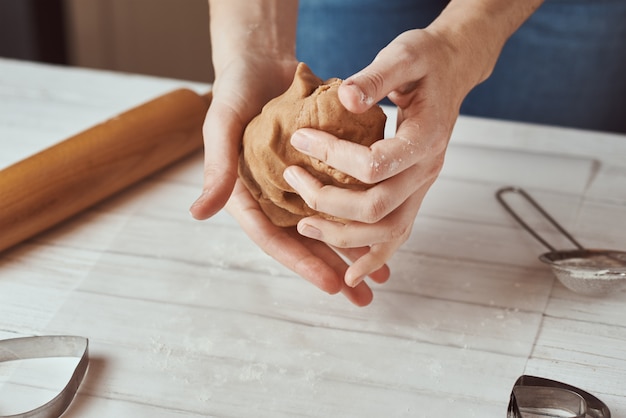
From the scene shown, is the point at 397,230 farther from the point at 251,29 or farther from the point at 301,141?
the point at 251,29

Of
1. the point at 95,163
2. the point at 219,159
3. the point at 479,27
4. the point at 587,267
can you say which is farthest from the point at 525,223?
the point at 95,163

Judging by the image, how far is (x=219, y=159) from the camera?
1.30 meters

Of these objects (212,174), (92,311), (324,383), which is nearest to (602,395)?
(324,383)

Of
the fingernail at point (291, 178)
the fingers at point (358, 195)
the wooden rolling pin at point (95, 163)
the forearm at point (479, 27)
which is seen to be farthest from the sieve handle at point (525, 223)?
the wooden rolling pin at point (95, 163)

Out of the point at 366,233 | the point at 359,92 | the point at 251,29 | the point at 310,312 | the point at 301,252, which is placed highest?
the point at 359,92

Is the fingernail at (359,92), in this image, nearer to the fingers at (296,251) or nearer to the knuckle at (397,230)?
the knuckle at (397,230)

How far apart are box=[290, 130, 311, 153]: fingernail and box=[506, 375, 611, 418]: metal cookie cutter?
1.53 feet

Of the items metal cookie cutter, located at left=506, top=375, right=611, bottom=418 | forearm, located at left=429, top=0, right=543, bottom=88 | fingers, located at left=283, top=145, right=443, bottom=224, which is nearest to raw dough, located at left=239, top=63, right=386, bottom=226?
fingers, located at left=283, top=145, right=443, bottom=224

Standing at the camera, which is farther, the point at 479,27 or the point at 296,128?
the point at 479,27

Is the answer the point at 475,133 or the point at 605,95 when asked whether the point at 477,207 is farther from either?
the point at 605,95

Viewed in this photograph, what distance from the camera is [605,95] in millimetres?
2078

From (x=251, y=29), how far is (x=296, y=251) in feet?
1.59

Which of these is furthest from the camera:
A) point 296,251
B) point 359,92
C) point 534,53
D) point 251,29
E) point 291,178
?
point 534,53

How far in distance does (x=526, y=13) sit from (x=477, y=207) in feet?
1.34
